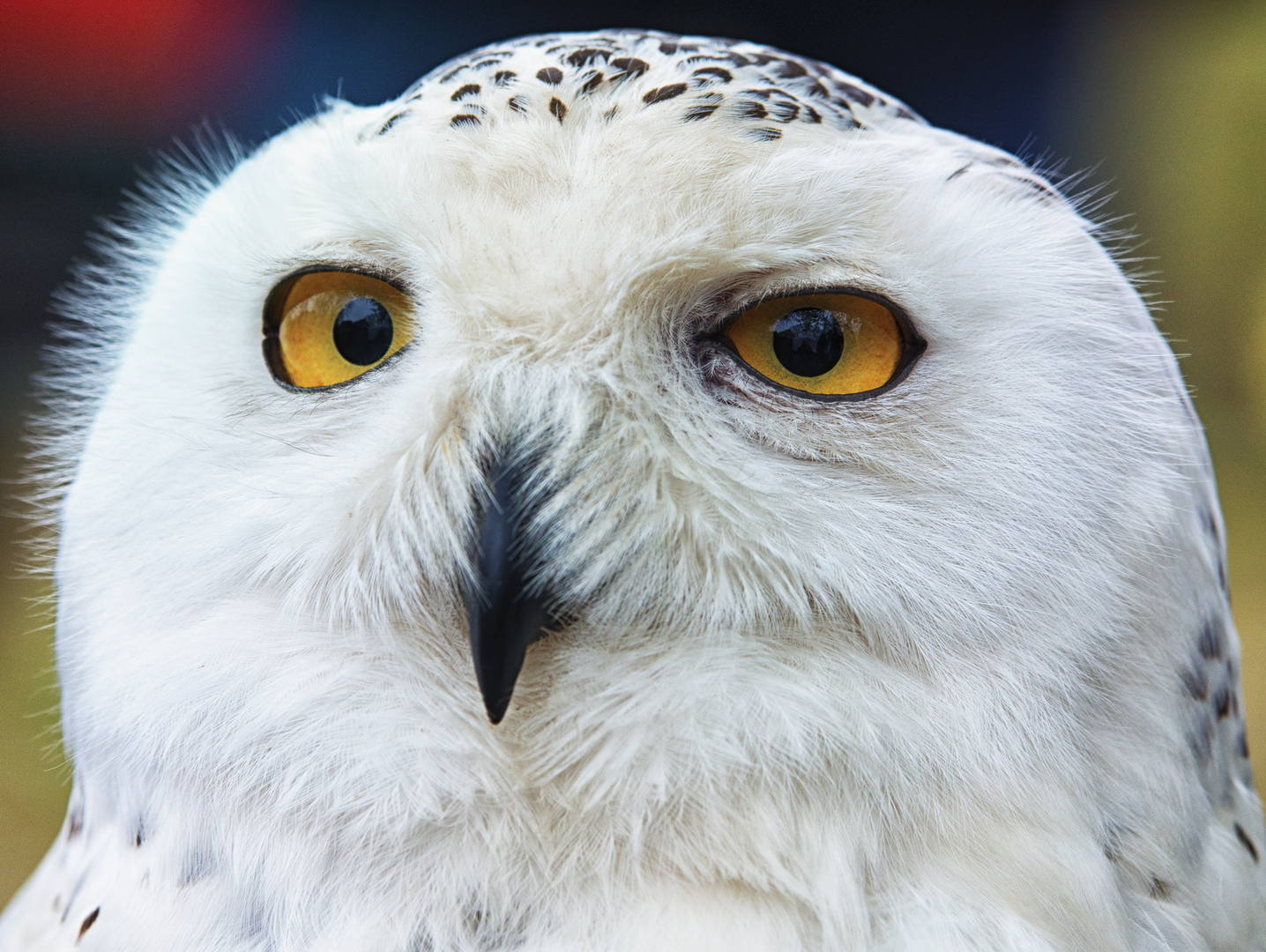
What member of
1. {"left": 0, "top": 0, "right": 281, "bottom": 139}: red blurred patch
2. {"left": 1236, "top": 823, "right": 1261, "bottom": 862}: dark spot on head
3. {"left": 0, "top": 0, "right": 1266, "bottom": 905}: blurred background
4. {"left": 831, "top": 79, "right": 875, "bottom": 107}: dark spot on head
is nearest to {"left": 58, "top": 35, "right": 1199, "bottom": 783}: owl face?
{"left": 831, "top": 79, "right": 875, "bottom": 107}: dark spot on head

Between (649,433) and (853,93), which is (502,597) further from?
(853,93)

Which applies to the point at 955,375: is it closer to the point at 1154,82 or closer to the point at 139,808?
the point at 139,808

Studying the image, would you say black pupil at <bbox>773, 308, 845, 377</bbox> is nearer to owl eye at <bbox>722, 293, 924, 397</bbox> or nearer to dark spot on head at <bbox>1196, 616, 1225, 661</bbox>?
owl eye at <bbox>722, 293, 924, 397</bbox>

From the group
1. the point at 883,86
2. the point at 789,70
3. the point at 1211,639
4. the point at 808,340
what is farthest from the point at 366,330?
the point at 883,86

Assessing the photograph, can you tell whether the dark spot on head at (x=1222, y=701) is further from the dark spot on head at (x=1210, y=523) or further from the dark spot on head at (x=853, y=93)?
the dark spot on head at (x=853, y=93)

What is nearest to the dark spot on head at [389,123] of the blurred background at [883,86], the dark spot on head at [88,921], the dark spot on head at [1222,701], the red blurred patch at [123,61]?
the dark spot on head at [88,921]

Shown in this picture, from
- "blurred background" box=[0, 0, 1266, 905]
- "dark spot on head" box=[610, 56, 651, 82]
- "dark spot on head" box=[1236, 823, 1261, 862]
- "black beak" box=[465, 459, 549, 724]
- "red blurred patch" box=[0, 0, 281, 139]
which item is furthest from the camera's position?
"red blurred patch" box=[0, 0, 281, 139]

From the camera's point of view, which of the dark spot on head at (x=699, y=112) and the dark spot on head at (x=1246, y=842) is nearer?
the dark spot on head at (x=699, y=112)
